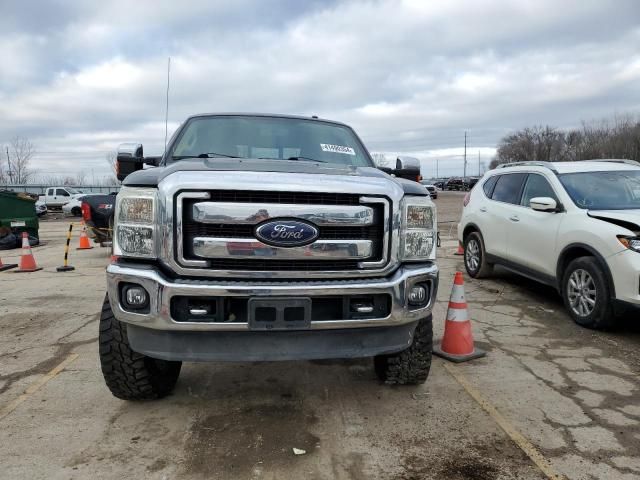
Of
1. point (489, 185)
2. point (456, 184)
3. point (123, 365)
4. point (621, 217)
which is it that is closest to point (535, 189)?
point (489, 185)

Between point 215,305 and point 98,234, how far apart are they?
8.55m

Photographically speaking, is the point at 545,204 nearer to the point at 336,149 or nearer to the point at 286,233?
the point at 336,149

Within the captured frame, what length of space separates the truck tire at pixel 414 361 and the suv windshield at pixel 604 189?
119 inches

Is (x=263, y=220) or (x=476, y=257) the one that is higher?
(x=263, y=220)

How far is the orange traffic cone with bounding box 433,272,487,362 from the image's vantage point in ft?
13.5

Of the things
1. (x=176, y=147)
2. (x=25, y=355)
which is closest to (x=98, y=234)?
(x=25, y=355)

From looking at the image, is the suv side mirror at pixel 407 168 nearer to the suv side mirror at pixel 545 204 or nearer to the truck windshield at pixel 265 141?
Answer: the truck windshield at pixel 265 141

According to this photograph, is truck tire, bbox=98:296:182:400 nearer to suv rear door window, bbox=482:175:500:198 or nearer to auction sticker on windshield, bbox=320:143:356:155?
auction sticker on windshield, bbox=320:143:356:155

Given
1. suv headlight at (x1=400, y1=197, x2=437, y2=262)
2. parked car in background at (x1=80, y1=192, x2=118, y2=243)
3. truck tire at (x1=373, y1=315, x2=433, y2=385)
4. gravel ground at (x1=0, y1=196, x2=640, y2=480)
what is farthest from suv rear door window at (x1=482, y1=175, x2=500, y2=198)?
parked car in background at (x1=80, y1=192, x2=118, y2=243)

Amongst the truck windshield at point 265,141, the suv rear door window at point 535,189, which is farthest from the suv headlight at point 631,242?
the truck windshield at point 265,141

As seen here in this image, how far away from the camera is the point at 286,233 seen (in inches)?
104

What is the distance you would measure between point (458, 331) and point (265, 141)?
2.33 meters

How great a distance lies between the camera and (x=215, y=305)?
2607 mm

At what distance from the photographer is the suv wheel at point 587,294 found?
15.2 ft
